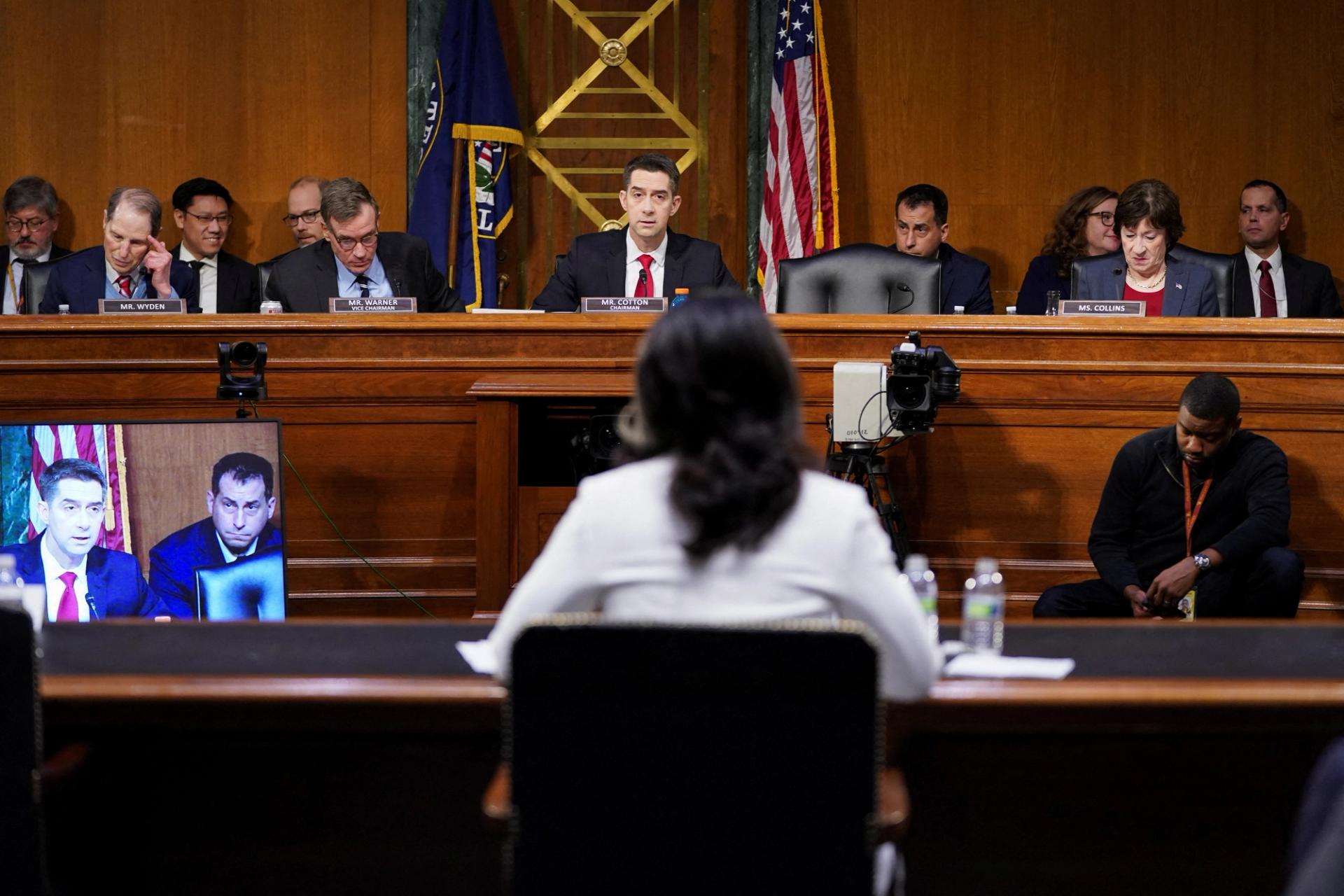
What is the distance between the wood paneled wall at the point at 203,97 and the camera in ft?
22.9

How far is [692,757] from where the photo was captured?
1.47 meters

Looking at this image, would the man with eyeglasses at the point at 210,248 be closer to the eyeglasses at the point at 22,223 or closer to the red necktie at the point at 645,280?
the eyeglasses at the point at 22,223

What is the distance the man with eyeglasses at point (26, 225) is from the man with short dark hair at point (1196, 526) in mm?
4744

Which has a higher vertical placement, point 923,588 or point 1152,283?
point 1152,283

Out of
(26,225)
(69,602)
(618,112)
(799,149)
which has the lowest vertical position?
(69,602)

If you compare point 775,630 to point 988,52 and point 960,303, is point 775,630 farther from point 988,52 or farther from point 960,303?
point 988,52

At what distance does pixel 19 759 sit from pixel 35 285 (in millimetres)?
4145

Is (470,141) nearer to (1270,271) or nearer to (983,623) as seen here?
(1270,271)

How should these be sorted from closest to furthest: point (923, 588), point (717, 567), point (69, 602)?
point (717, 567), point (923, 588), point (69, 602)

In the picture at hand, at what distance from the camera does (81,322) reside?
4.47m

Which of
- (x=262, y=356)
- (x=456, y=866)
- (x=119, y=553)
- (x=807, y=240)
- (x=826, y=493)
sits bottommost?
(x=456, y=866)

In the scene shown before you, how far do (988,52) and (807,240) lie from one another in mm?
1393

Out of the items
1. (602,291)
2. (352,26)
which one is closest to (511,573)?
(602,291)

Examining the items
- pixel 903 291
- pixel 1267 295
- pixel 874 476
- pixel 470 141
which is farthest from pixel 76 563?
pixel 1267 295
